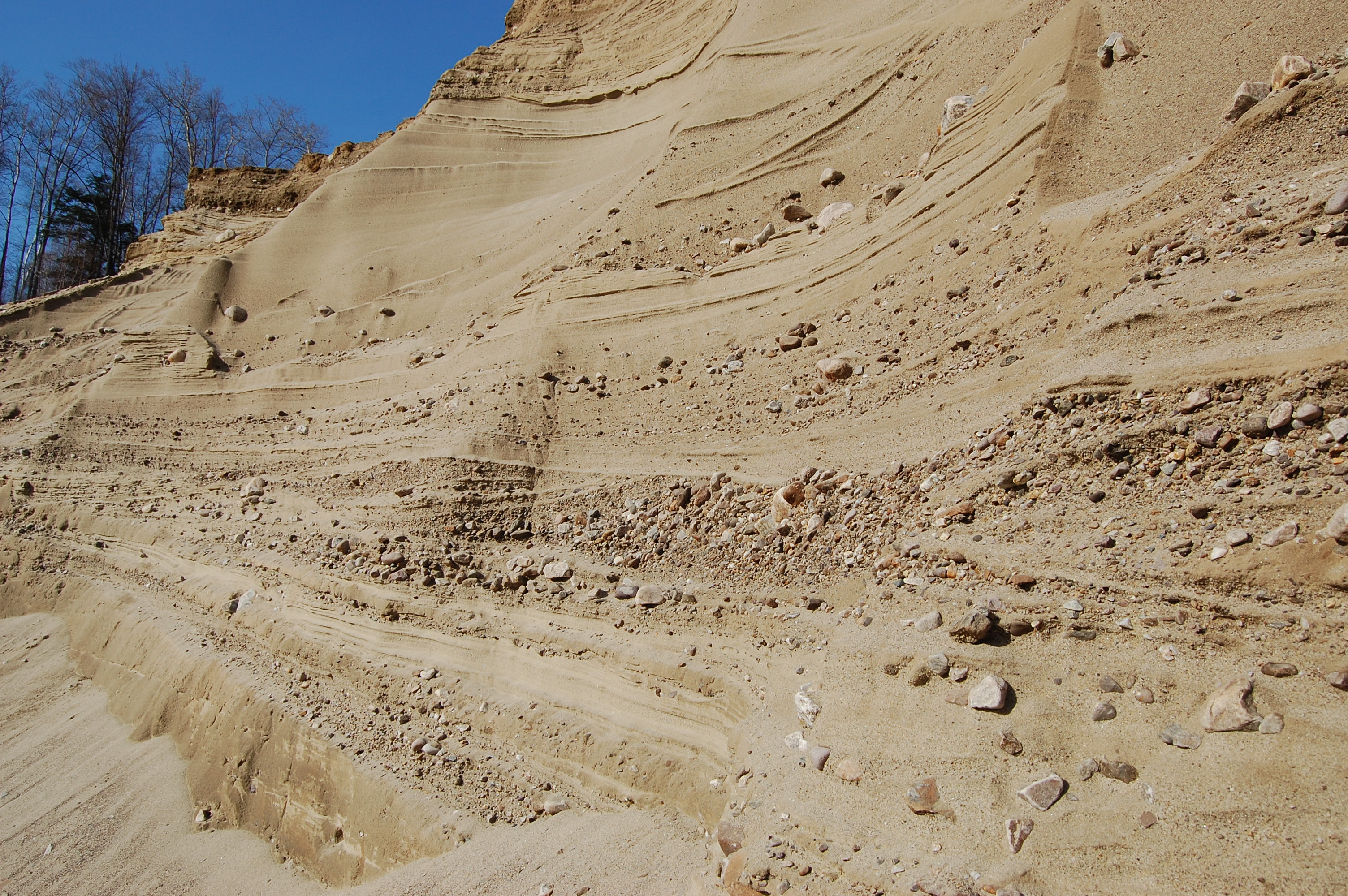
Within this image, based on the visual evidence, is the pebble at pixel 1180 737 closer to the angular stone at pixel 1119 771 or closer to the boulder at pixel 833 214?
the angular stone at pixel 1119 771

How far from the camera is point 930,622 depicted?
3080mm

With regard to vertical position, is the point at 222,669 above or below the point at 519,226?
below

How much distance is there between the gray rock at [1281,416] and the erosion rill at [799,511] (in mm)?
14

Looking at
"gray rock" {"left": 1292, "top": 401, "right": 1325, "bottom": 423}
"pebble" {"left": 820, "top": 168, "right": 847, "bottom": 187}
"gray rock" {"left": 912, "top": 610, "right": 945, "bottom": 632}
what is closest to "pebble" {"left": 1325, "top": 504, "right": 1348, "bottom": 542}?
"gray rock" {"left": 1292, "top": 401, "right": 1325, "bottom": 423}

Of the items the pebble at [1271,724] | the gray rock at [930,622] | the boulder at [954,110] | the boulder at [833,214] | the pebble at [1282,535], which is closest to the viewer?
the pebble at [1271,724]

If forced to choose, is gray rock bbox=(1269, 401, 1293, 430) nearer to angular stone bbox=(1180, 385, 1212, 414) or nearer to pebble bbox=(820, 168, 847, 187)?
angular stone bbox=(1180, 385, 1212, 414)

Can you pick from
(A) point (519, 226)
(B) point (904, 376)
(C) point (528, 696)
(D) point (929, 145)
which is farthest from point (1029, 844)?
(A) point (519, 226)

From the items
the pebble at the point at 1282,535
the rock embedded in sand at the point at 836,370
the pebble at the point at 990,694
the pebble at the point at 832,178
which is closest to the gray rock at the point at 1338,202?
the pebble at the point at 1282,535

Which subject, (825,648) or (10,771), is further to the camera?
(10,771)

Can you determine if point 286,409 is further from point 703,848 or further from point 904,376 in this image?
point 703,848

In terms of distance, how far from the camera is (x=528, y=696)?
3918mm

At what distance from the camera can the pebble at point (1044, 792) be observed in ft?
7.57

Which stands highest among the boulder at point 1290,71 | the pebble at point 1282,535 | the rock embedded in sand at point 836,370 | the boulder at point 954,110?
the boulder at point 954,110

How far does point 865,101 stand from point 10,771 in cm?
832
